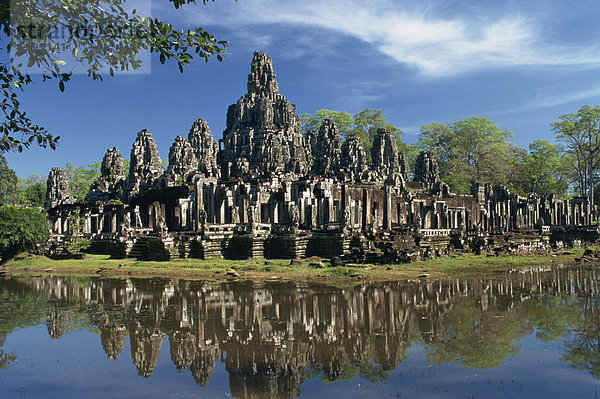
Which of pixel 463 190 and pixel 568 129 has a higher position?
pixel 568 129

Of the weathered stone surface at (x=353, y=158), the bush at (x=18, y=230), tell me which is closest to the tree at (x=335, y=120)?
the weathered stone surface at (x=353, y=158)

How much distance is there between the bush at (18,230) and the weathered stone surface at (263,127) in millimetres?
33210

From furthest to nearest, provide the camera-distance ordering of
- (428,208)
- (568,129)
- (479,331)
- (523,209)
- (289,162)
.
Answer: (568,129)
(289,162)
(523,209)
(428,208)
(479,331)

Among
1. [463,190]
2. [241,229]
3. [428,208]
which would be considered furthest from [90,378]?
[463,190]

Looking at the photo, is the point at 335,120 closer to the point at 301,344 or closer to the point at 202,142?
the point at 202,142

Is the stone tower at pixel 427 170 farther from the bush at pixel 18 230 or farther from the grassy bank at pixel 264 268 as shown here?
the bush at pixel 18 230

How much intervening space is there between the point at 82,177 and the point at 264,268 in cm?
6991

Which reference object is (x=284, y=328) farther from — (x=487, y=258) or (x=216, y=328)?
(x=487, y=258)

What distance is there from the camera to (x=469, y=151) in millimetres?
80812

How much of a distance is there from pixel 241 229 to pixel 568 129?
58.8m

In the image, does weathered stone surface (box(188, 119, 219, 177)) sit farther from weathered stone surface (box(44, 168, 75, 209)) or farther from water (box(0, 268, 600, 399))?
water (box(0, 268, 600, 399))

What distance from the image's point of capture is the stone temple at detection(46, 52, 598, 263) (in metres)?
29.8

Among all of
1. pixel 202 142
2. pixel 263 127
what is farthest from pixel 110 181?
pixel 263 127

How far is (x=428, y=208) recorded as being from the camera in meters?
49.1
